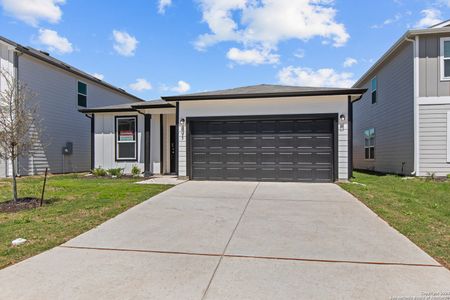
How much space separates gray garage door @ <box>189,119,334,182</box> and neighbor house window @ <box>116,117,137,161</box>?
12.3ft

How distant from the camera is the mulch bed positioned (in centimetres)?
641

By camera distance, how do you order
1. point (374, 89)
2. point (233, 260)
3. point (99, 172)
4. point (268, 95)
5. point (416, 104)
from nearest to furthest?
point (233, 260) < point (268, 95) < point (416, 104) < point (99, 172) < point (374, 89)

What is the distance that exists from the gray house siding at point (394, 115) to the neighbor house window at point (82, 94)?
53.7ft

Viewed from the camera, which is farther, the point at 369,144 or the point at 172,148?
the point at 369,144

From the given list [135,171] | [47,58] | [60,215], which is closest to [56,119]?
[47,58]

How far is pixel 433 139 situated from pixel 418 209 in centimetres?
692

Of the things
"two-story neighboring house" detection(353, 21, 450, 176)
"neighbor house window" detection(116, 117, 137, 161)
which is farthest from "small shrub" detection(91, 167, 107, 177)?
"two-story neighboring house" detection(353, 21, 450, 176)

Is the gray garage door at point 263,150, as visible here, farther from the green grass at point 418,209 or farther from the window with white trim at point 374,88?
the window with white trim at point 374,88

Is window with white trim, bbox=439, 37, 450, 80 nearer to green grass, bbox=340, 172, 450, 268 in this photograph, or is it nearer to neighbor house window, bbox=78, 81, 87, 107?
green grass, bbox=340, 172, 450, 268

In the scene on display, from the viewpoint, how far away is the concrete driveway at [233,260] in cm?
291

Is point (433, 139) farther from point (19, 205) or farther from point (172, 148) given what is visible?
point (19, 205)

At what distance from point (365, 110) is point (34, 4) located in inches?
705

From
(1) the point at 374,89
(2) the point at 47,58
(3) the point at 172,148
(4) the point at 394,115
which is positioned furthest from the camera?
(1) the point at 374,89

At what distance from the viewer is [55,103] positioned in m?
15.1
